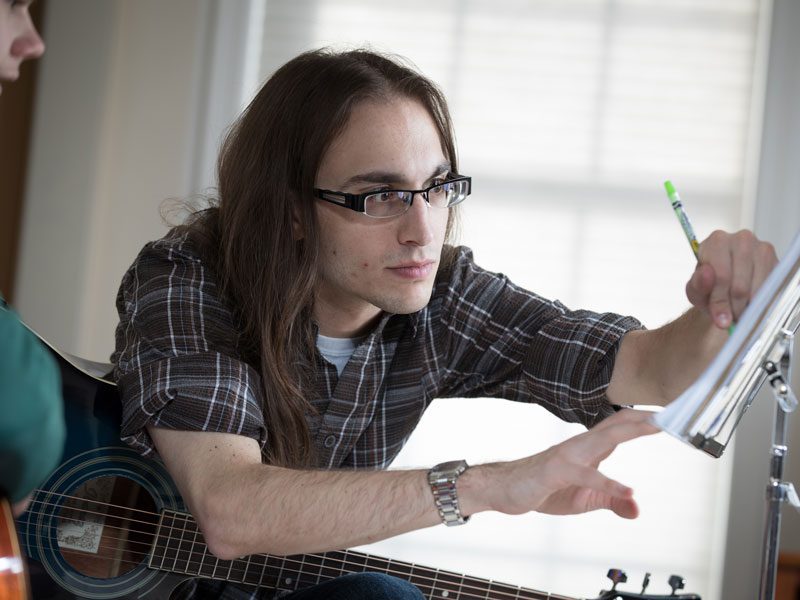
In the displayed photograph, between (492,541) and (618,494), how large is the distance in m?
1.77

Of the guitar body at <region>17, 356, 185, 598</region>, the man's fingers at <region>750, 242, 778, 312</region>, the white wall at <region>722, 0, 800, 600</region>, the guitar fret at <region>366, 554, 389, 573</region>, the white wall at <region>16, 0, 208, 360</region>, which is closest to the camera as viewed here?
the man's fingers at <region>750, 242, 778, 312</region>

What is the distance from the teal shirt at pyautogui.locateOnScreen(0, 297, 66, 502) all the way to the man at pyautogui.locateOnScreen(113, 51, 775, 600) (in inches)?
15.6

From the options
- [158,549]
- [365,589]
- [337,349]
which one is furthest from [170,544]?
[337,349]

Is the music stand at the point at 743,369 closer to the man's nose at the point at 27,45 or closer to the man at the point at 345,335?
the man at the point at 345,335

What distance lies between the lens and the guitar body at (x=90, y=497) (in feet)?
4.72

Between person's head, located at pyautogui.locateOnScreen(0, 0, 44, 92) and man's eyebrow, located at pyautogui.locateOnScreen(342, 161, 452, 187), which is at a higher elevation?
person's head, located at pyautogui.locateOnScreen(0, 0, 44, 92)

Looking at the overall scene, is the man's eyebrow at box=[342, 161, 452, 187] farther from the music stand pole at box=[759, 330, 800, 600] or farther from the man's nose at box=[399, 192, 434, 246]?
the music stand pole at box=[759, 330, 800, 600]

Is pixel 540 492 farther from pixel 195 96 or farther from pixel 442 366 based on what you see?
pixel 195 96

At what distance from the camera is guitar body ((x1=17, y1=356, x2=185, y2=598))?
4.72 ft

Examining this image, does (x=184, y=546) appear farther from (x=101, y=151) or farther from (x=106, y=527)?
(x=101, y=151)

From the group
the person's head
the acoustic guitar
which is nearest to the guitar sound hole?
the acoustic guitar

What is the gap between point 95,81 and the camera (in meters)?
2.77

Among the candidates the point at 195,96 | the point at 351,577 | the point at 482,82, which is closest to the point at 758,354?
the point at 351,577

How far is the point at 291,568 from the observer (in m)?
1.51
